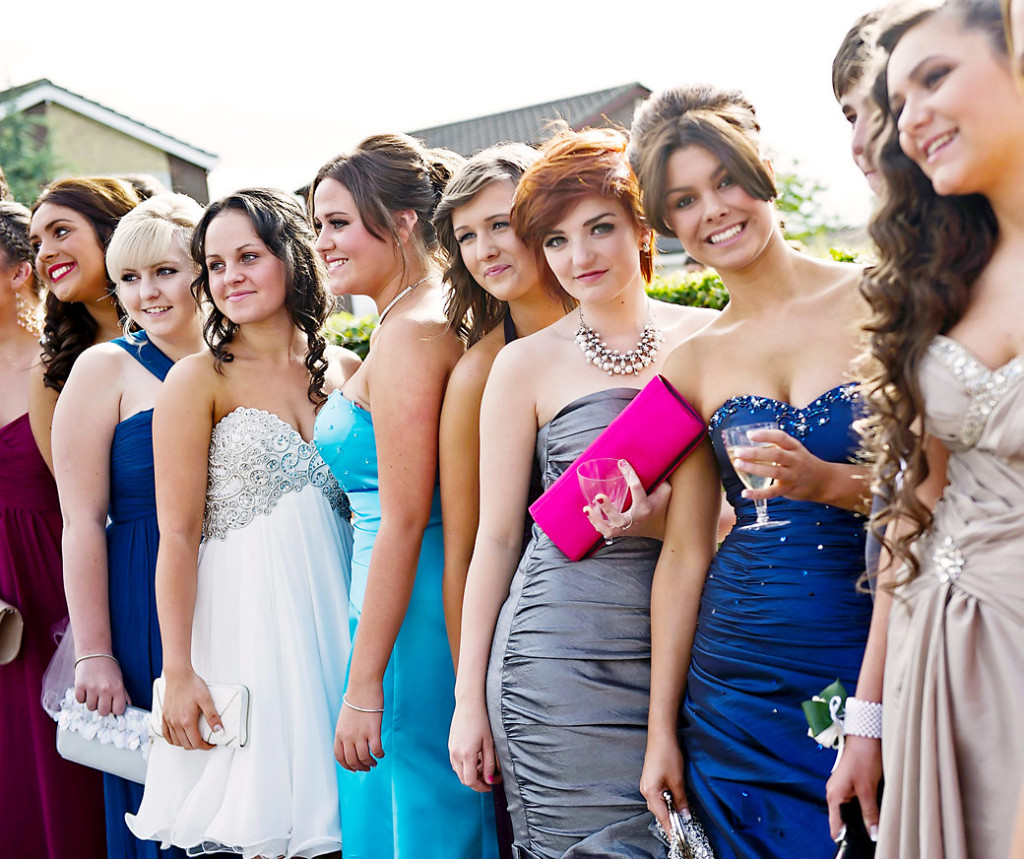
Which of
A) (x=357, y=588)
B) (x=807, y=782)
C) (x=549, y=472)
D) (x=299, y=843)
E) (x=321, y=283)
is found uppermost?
(x=321, y=283)

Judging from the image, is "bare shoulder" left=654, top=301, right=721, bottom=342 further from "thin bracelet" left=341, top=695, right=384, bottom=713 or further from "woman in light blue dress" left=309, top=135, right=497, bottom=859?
"thin bracelet" left=341, top=695, right=384, bottom=713

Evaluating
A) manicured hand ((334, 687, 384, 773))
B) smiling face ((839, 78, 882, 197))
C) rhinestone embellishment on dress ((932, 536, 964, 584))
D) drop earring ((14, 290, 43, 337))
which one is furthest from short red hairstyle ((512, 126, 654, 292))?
drop earring ((14, 290, 43, 337))

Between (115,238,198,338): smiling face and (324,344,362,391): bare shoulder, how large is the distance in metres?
0.67

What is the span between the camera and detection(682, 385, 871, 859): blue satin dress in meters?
2.43

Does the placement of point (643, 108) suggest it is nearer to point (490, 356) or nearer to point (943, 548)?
point (490, 356)

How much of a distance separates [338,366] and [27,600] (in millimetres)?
1873

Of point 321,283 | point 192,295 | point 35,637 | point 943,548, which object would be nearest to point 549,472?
point 943,548

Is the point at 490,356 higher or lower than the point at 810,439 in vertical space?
higher

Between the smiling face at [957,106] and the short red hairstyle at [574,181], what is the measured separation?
104 cm

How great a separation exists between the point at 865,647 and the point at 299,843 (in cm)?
206

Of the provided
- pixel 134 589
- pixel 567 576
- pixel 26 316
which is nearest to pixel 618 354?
pixel 567 576

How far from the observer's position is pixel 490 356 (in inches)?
133

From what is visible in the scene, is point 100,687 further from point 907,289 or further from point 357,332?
point 357,332

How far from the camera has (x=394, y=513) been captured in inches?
131
